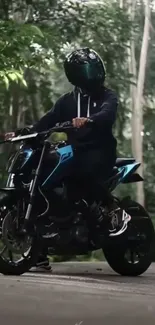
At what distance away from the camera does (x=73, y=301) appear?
3689mm

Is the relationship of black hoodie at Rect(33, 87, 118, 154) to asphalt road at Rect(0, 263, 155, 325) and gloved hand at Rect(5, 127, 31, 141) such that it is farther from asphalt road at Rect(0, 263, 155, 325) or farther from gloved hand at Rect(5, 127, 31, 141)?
asphalt road at Rect(0, 263, 155, 325)

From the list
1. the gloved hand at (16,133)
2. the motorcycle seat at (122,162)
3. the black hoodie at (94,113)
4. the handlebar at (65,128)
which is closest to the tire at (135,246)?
the motorcycle seat at (122,162)

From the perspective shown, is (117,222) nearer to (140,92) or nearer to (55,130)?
(55,130)

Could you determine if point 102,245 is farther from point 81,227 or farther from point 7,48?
point 7,48

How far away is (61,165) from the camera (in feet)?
18.0

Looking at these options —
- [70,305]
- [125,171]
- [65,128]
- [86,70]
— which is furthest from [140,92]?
[70,305]

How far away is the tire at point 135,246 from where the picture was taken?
605 cm

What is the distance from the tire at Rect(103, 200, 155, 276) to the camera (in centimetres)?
605

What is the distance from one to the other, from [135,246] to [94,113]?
1.37 m

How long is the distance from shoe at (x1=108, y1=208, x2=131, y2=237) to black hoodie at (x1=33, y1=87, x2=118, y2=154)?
0.56m

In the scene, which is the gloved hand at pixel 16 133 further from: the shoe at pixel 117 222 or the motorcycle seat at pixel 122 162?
the shoe at pixel 117 222

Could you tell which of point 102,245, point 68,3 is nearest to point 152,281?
point 102,245

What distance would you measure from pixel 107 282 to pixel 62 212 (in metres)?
0.76

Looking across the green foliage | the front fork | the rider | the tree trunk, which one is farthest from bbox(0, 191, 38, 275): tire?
the tree trunk
